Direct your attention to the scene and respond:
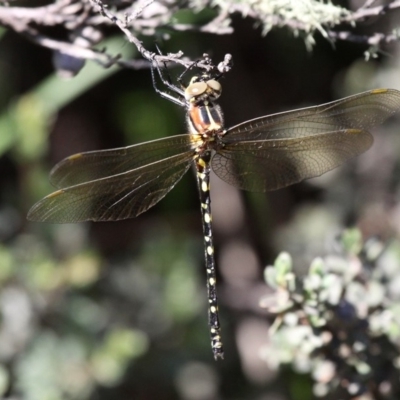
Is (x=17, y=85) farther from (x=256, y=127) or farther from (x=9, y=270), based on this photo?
(x=256, y=127)

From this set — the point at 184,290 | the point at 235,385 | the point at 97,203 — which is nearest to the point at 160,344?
the point at 184,290

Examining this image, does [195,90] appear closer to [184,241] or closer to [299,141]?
[299,141]

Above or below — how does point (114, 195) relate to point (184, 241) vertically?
above

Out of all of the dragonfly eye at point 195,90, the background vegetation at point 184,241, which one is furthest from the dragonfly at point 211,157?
the background vegetation at point 184,241

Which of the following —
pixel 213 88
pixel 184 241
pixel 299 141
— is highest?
pixel 213 88

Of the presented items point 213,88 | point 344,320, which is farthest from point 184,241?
point 344,320

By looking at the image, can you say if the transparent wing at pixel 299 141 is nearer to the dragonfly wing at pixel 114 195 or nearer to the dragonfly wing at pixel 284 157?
the dragonfly wing at pixel 284 157

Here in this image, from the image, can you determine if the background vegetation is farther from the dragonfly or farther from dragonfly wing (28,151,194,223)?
dragonfly wing (28,151,194,223)
